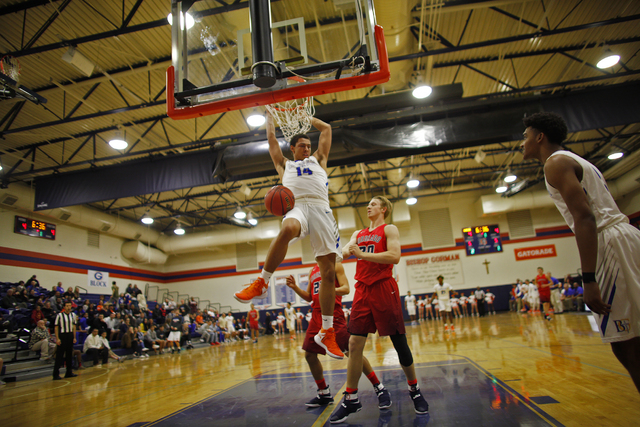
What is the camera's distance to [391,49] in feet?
27.4

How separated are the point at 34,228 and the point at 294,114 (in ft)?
52.9

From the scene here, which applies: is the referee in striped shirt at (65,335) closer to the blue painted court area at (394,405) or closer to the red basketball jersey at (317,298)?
the blue painted court area at (394,405)

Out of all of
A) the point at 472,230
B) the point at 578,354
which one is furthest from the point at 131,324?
the point at 472,230

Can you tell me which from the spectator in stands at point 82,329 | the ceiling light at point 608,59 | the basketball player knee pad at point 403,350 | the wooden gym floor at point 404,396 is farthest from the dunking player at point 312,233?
the spectator in stands at point 82,329

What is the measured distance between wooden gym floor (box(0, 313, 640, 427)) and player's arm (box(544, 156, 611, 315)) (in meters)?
1.13

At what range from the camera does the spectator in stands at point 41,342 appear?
390 inches

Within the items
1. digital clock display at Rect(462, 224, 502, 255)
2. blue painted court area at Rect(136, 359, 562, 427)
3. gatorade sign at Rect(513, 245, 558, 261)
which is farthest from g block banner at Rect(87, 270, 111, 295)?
gatorade sign at Rect(513, 245, 558, 261)

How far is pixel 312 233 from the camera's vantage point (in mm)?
3348

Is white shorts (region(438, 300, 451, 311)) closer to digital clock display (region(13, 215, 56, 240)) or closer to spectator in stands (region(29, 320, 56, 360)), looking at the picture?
spectator in stands (region(29, 320, 56, 360))

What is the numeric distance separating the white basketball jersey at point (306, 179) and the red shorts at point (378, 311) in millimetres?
972

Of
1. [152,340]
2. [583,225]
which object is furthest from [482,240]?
[583,225]

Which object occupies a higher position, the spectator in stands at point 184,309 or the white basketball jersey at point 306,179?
the white basketball jersey at point 306,179

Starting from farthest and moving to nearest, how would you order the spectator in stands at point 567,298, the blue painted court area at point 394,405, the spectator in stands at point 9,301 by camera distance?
the spectator in stands at point 567,298, the spectator in stands at point 9,301, the blue painted court area at point 394,405

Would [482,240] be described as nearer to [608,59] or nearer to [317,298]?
[608,59]
